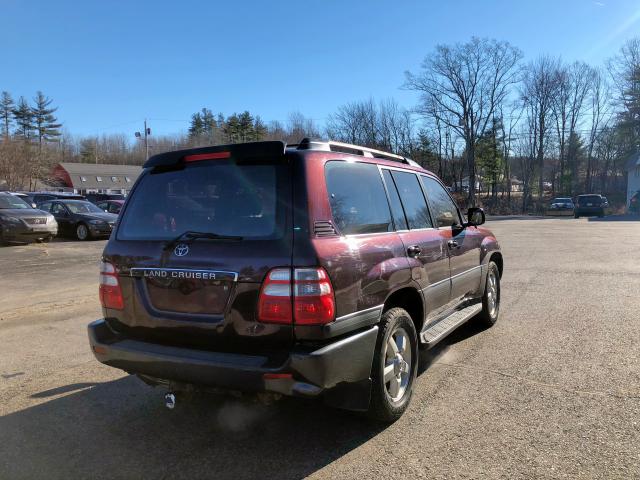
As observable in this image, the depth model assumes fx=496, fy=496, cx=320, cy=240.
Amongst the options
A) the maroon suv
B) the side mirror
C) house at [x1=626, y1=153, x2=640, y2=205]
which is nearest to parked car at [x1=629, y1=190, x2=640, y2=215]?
house at [x1=626, y1=153, x2=640, y2=205]

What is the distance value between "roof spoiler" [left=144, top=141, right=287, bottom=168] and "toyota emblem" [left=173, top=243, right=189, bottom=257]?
643mm

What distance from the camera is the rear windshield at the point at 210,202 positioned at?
3.00 m

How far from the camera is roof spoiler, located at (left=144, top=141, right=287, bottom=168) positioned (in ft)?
10.1

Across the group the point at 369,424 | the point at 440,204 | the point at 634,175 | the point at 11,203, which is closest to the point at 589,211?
the point at 634,175

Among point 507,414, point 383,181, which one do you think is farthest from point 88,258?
point 507,414

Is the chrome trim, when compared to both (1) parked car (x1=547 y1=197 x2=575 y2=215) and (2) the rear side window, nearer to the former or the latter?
(2) the rear side window

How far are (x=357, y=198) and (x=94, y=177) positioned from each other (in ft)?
268

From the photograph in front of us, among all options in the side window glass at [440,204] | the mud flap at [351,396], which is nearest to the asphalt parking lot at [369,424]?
the mud flap at [351,396]

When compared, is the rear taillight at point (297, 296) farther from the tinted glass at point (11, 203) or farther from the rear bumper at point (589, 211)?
the rear bumper at point (589, 211)

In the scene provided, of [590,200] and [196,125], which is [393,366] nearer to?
[590,200]

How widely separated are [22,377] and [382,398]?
3.33 m

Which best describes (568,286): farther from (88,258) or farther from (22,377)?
(88,258)

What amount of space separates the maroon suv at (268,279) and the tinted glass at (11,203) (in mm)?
14303

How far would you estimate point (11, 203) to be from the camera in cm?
1559
